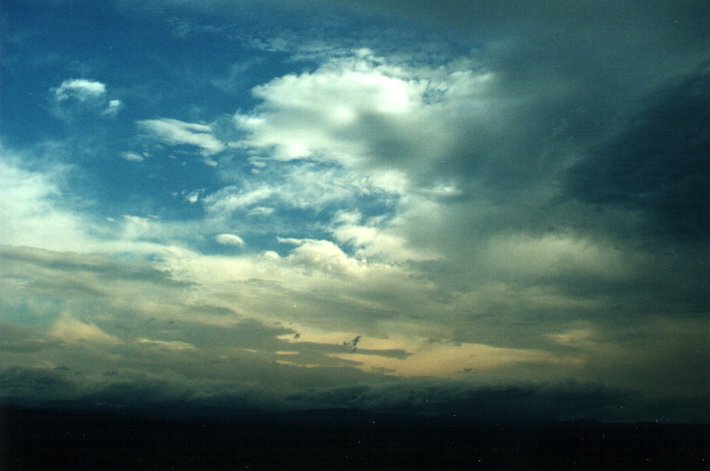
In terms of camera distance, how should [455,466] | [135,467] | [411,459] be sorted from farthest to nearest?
[411,459]
[455,466]
[135,467]

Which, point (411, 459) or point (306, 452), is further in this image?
point (306, 452)

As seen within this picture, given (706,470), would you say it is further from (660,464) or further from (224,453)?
(224,453)

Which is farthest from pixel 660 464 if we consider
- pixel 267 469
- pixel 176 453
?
pixel 176 453

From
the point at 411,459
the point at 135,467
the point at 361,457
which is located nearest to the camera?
the point at 135,467

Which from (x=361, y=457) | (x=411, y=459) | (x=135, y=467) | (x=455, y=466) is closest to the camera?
(x=135, y=467)

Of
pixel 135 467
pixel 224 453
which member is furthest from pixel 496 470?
pixel 135 467

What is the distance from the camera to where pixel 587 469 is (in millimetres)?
192250

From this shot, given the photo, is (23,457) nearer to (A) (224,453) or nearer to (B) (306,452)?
(A) (224,453)

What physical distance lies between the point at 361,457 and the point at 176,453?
197 ft

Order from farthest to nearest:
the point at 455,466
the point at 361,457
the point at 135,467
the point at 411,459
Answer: the point at 361,457
the point at 411,459
the point at 455,466
the point at 135,467

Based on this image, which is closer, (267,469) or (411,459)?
(267,469)

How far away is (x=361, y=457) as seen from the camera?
7721 inches

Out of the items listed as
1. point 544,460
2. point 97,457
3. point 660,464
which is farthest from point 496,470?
point 97,457

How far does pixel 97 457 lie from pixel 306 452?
2685 inches
